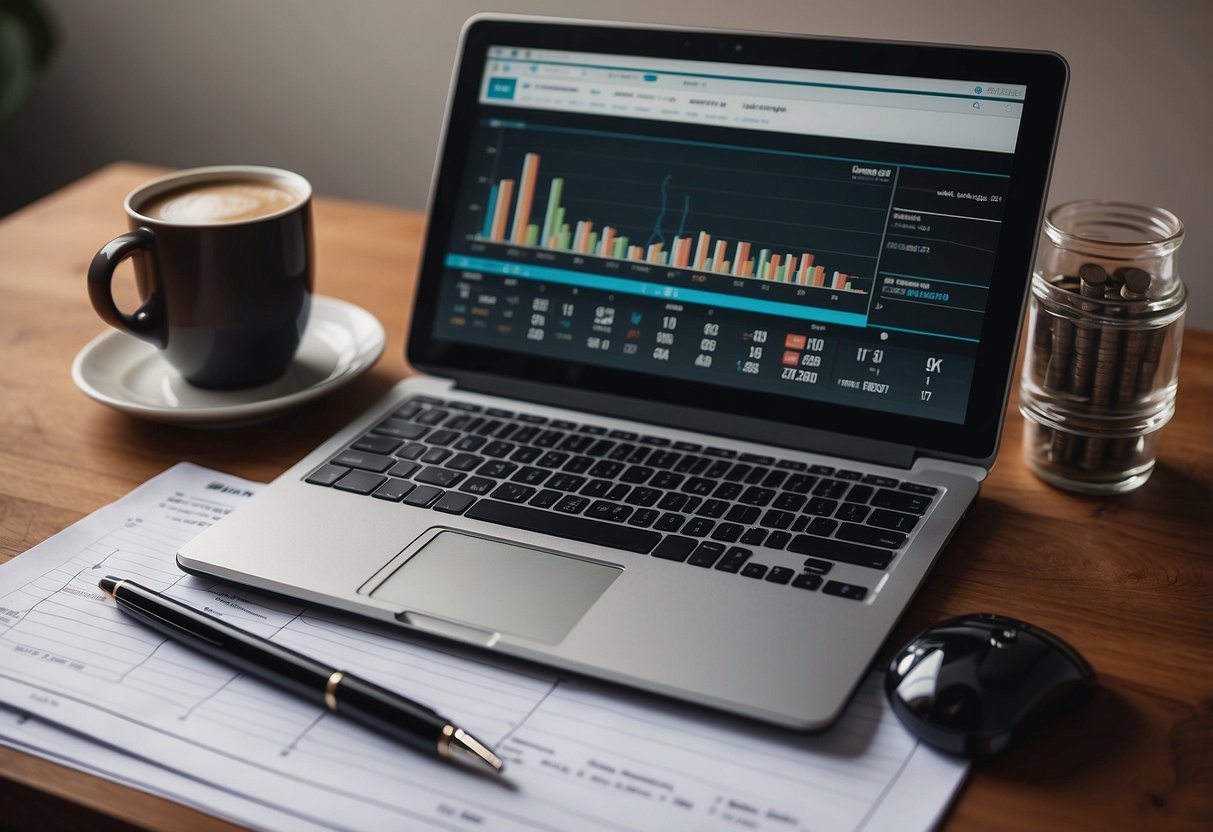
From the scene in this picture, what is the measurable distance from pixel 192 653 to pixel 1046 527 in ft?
1.73

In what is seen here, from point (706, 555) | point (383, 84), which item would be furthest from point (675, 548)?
point (383, 84)

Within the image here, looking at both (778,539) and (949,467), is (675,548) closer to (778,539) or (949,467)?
(778,539)

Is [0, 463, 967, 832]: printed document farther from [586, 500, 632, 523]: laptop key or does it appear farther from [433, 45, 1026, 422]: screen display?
[433, 45, 1026, 422]: screen display

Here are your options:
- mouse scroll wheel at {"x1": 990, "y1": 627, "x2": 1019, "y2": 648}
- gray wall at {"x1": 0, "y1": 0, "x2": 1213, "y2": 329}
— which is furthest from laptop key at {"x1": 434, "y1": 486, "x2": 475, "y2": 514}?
gray wall at {"x1": 0, "y1": 0, "x2": 1213, "y2": 329}

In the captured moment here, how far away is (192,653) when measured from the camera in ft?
1.99

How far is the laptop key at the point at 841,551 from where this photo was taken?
625 millimetres

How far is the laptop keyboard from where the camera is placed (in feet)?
2.11

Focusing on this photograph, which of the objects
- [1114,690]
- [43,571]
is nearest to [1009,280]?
[1114,690]

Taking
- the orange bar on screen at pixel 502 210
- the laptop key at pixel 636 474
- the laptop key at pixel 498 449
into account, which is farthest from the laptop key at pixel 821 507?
the orange bar on screen at pixel 502 210

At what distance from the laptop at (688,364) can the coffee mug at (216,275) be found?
97mm

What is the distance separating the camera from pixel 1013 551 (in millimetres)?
689

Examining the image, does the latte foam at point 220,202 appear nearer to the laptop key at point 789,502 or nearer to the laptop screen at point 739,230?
the laptop screen at point 739,230

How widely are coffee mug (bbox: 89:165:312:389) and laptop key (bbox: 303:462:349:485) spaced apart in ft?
0.47

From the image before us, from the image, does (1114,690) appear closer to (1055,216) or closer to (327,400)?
(1055,216)
